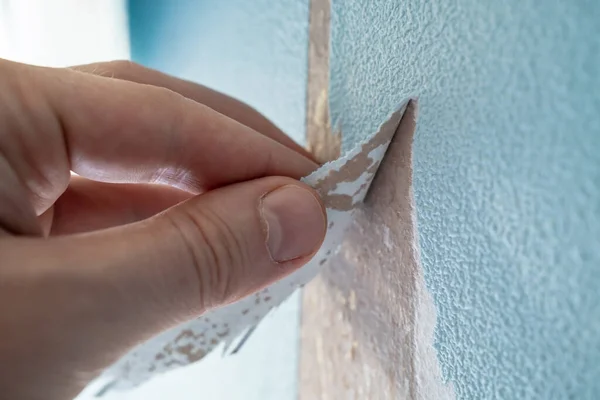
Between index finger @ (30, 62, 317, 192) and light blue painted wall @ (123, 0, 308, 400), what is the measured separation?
144mm

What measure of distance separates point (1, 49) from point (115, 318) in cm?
66

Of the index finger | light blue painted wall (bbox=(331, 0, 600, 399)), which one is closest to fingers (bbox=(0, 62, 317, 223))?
the index finger

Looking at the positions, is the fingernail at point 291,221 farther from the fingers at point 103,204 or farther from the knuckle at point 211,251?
the fingers at point 103,204

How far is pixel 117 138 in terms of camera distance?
35 cm

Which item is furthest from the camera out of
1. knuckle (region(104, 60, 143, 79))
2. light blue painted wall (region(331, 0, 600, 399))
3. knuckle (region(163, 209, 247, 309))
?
knuckle (region(104, 60, 143, 79))

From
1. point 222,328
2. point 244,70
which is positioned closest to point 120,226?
point 222,328

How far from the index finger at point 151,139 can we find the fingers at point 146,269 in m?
0.03

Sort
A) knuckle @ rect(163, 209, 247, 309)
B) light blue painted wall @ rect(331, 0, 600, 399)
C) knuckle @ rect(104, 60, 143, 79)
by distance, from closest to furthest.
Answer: light blue painted wall @ rect(331, 0, 600, 399)
knuckle @ rect(163, 209, 247, 309)
knuckle @ rect(104, 60, 143, 79)

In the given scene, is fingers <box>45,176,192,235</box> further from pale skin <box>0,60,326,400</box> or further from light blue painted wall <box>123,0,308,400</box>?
light blue painted wall <box>123,0,308,400</box>

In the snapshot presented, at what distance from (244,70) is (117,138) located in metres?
0.28

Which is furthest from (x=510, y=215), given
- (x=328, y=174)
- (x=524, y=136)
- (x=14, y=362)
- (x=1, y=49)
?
(x=1, y=49)

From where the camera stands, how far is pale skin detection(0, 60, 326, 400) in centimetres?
26

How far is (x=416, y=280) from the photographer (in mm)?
328

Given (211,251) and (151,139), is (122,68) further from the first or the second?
(211,251)
